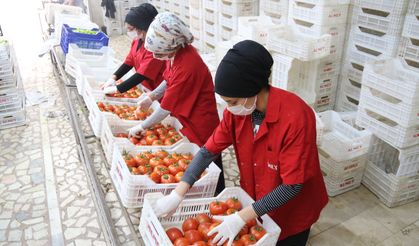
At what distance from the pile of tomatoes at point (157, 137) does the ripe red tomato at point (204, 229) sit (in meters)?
0.97

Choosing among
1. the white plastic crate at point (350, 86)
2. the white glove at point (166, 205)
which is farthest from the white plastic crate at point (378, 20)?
the white glove at point (166, 205)

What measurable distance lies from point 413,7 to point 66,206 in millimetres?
3825

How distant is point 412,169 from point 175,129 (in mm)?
2220

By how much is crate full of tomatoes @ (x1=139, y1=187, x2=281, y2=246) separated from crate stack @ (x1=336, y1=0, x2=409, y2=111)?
8.21ft

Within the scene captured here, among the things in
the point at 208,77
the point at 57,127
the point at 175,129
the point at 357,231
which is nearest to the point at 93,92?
the point at 175,129

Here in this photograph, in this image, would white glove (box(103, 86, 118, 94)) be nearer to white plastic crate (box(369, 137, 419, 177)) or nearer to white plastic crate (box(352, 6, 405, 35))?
white plastic crate (box(369, 137, 419, 177))

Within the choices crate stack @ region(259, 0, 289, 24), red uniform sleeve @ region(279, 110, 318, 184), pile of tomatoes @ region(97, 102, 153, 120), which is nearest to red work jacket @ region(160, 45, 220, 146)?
pile of tomatoes @ region(97, 102, 153, 120)

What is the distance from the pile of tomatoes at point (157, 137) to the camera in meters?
2.67

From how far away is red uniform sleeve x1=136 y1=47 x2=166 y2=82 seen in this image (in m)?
3.13

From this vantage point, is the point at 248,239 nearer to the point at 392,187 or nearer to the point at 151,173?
the point at 151,173

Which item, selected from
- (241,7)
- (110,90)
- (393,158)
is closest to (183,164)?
(110,90)

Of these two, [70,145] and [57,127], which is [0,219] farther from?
[57,127]

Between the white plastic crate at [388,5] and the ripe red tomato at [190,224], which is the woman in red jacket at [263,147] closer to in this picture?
the ripe red tomato at [190,224]

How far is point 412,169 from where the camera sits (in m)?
3.24
